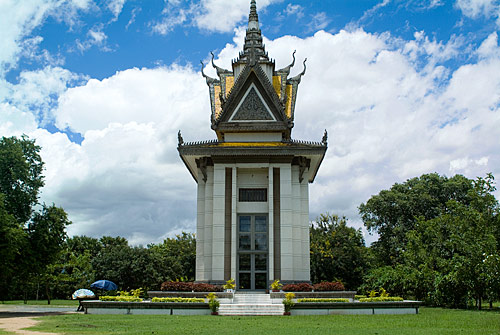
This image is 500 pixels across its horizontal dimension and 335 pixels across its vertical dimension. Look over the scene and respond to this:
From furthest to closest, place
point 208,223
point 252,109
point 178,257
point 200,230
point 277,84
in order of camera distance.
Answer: point 178,257 < point 277,84 < point 252,109 < point 200,230 < point 208,223

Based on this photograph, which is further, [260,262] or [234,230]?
[260,262]

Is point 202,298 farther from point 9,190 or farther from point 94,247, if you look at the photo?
point 94,247

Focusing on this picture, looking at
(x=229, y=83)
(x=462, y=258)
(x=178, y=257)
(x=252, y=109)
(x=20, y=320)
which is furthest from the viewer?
(x=178, y=257)

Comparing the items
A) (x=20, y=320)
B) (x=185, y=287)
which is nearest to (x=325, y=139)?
(x=185, y=287)

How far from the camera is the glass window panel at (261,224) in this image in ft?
100

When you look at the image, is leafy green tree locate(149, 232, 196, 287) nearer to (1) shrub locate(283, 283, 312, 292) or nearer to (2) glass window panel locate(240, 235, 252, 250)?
(2) glass window panel locate(240, 235, 252, 250)

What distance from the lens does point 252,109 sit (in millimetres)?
32312

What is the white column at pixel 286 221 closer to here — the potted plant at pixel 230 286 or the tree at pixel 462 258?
the potted plant at pixel 230 286

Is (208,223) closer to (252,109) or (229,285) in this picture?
(229,285)

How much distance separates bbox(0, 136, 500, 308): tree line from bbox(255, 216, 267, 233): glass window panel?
33.9 ft

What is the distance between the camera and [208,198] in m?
31.6

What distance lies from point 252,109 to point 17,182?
48.2 feet

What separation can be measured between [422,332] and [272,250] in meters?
15.7

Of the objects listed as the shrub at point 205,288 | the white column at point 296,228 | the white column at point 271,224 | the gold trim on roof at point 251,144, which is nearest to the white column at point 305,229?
the white column at point 296,228
